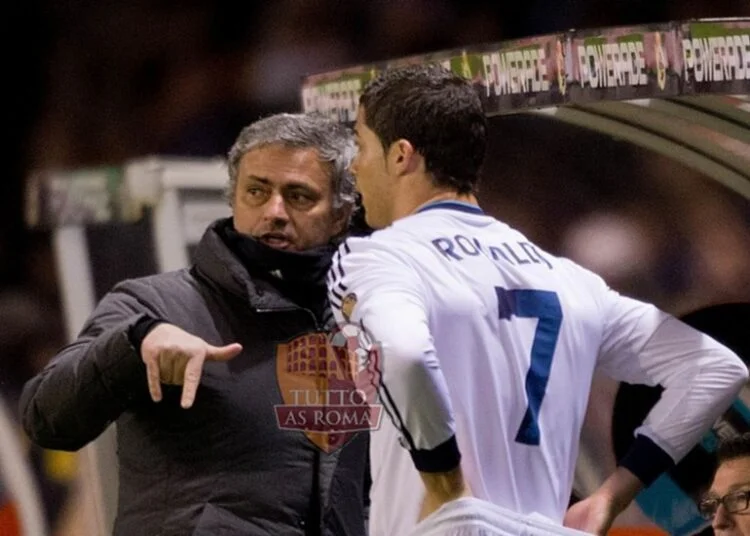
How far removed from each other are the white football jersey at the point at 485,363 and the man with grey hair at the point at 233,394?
20 cm

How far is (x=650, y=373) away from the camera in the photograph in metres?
1.28

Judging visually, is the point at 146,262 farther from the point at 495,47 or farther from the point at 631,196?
the point at 631,196

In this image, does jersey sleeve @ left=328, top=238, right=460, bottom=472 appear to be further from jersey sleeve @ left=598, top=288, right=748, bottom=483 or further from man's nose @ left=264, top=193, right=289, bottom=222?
man's nose @ left=264, top=193, right=289, bottom=222

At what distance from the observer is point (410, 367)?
102 centimetres

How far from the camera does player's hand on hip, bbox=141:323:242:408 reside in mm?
1086

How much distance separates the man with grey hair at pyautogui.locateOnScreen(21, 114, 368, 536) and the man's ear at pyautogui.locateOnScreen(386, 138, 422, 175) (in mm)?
248

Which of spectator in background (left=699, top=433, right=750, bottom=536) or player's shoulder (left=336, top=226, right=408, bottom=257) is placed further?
spectator in background (left=699, top=433, right=750, bottom=536)

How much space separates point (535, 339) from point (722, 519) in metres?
0.52

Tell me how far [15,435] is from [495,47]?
0.97m

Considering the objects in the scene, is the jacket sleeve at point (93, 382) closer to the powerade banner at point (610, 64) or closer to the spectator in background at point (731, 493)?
the powerade banner at point (610, 64)

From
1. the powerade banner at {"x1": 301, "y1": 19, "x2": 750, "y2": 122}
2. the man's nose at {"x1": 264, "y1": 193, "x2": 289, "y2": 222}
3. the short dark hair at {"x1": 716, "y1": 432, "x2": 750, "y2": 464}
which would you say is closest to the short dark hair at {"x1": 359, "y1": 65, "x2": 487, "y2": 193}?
the man's nose at {"x1": 264, "y1": 193, "x2": 289, "y2": 222}

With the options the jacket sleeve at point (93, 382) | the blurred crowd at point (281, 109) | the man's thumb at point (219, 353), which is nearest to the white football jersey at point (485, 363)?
the man's thumb at point (219, 353)

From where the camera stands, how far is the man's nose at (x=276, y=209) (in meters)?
1.48

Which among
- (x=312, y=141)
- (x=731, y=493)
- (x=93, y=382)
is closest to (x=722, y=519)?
(x=731, y=493)
